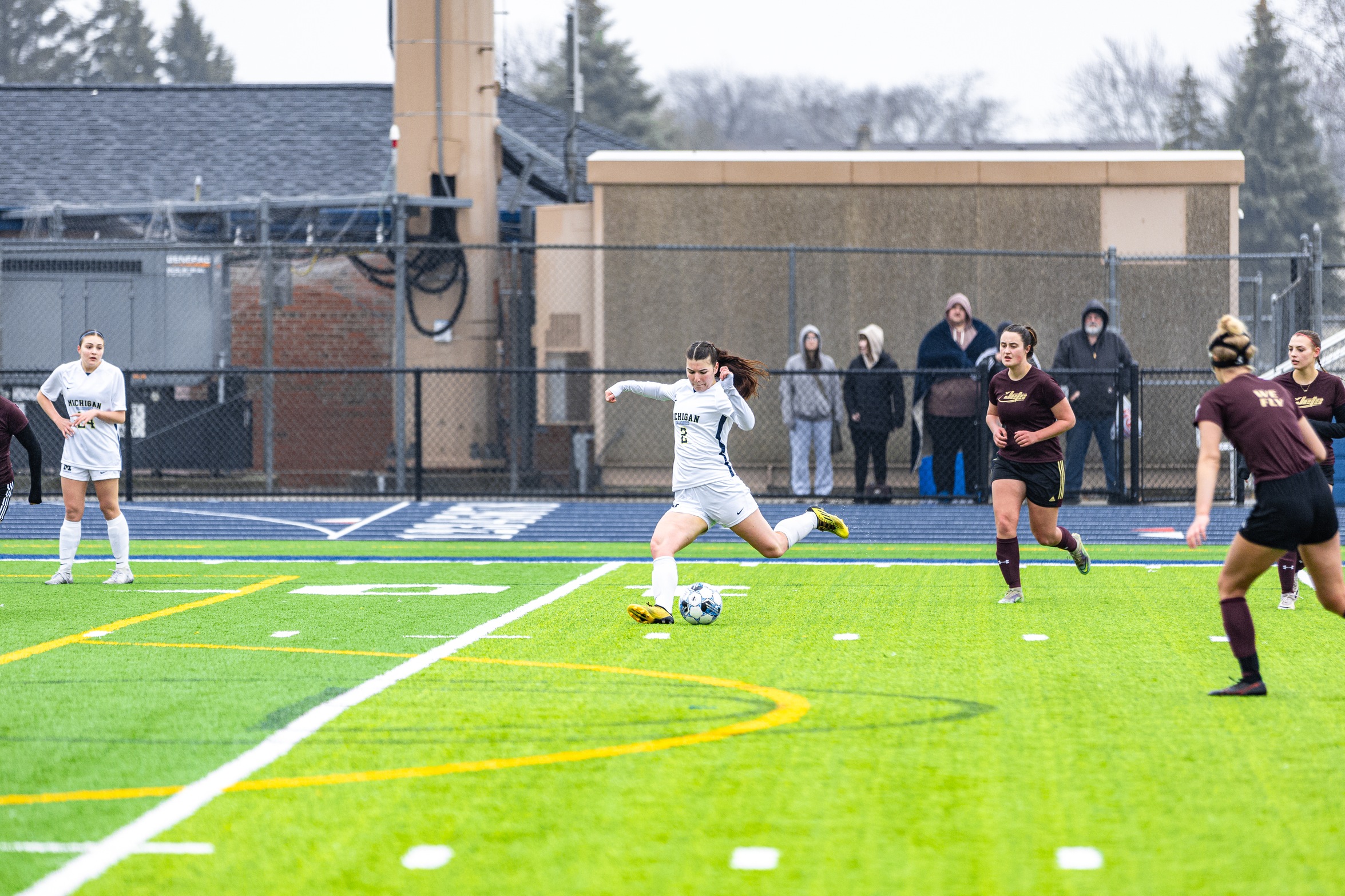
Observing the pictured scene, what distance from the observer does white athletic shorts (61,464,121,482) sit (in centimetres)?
1130

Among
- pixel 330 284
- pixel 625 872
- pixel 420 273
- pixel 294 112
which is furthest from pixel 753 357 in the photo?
pixel 625 872

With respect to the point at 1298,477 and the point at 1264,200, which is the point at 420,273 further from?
the point at 1264,200

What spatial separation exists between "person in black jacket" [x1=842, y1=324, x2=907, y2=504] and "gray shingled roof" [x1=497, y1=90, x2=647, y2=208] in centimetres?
835

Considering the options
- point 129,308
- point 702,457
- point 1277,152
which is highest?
point 1277,152

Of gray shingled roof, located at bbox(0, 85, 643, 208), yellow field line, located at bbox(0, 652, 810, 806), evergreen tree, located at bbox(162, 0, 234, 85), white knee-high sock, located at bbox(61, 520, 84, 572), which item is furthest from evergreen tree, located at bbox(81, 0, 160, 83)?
yellow field line, located at bbox(0, 652, 810, 806)

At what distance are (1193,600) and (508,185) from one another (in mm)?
17518

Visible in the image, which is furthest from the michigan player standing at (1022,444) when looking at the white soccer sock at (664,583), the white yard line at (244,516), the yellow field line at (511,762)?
the white yard line at (244,516)

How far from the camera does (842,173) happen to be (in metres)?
20.0

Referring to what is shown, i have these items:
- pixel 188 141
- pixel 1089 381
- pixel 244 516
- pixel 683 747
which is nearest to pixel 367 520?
pixel 244 516

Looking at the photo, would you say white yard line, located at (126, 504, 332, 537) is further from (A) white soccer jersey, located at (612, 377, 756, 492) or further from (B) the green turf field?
(A) white soccer jersey, located at (612, 377, 756, 492)

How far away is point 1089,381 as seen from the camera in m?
17.5

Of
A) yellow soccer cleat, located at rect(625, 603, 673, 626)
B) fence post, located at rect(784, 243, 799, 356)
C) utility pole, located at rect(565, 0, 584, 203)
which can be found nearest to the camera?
yellow soccer cleat, located at rect(625, 603, 673, 626)

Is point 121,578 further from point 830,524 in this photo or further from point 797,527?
point 830,524

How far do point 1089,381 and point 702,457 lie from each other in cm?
912
